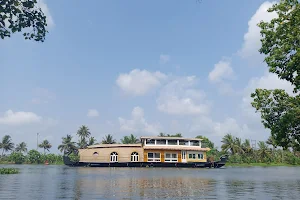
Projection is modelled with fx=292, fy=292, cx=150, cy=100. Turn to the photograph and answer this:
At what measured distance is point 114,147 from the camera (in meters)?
54.0

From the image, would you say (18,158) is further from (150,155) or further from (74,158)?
(150,155)

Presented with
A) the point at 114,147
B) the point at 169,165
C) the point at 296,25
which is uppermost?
the point at 296,25

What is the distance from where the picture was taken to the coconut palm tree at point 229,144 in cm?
7969

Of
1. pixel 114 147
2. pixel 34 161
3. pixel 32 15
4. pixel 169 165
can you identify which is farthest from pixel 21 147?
pixel 32 15

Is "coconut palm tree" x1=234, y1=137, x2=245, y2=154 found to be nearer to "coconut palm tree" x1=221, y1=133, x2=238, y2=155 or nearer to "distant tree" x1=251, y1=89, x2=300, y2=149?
"coconut palm tree" x1=221, y1=133, x2=238, y2=155

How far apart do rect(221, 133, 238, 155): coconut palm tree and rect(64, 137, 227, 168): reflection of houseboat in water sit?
86.0 ft

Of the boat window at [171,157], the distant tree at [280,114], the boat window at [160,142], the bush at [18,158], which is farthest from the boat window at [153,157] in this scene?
the bush at [18,158]

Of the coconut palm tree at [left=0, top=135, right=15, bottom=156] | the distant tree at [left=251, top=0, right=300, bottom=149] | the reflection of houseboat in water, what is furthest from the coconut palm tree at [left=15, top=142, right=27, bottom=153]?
the distant tree at [left=251, top=0, right=300, bottom=149]

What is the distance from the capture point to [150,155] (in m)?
53.1

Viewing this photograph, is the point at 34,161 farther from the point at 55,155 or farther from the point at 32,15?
the point at 32,15

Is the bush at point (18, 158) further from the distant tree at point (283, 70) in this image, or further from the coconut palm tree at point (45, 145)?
the distant tree at point (283, 70)

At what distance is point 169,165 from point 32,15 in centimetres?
4819

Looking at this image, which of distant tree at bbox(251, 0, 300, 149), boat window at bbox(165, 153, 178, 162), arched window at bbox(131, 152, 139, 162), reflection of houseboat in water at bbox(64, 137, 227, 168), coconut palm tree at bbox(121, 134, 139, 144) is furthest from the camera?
coconut palm tree at bbox(121, 134, 139, 144)

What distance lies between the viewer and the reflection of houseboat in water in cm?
5190
